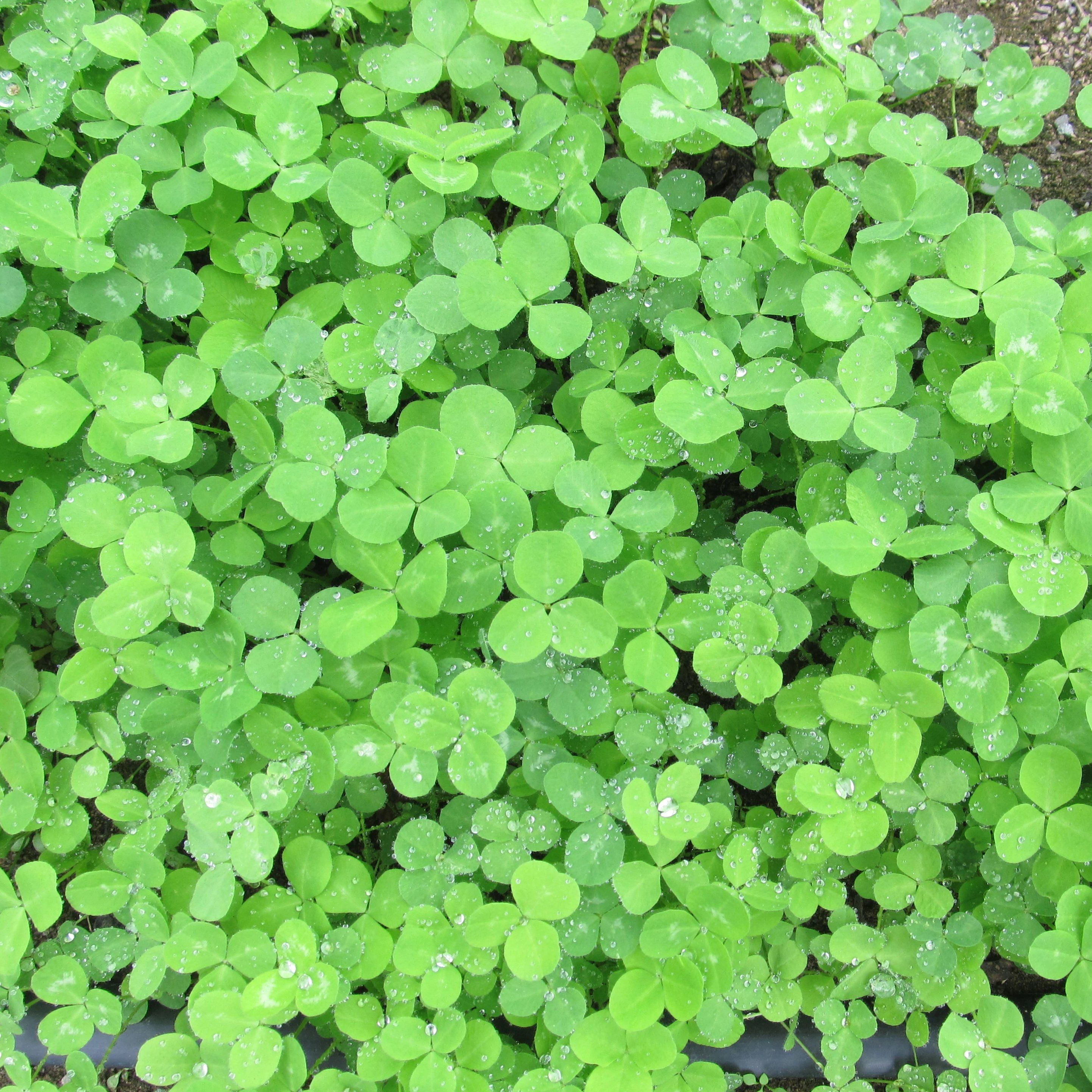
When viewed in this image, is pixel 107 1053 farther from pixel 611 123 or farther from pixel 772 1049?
pixel 611 123

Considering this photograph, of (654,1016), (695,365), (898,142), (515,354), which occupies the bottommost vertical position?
(654,1016)

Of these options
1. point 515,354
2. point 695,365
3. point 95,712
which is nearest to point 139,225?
point 515,354

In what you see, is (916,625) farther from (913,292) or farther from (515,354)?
(515,354)

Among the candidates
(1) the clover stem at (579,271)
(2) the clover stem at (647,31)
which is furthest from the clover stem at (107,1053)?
(2) the clover stem at (647,31)

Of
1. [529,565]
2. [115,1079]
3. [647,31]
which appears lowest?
[115,1079]

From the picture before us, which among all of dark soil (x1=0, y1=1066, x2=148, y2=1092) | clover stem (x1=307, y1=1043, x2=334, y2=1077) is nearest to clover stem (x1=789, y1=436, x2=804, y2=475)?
clover stem (x1=307, y1=1043, x2=334, y2=1077)

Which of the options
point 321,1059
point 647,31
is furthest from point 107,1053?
point 647,31
